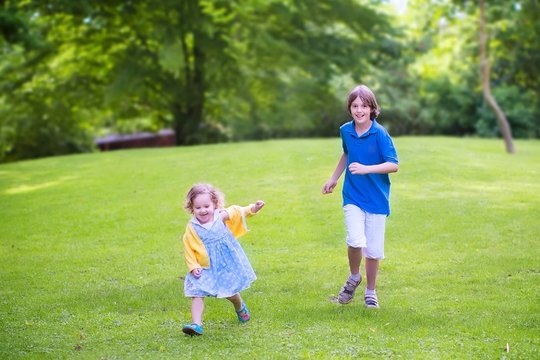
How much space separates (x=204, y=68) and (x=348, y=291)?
20.6 meters

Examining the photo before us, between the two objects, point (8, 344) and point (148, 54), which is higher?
point (148, 54)

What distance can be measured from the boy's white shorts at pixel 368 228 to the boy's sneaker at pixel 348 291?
1.20 ft

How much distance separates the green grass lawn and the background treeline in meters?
10.7

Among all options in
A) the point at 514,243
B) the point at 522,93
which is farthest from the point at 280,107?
the point at 514,243

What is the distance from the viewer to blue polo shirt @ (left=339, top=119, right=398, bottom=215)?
6270 mm

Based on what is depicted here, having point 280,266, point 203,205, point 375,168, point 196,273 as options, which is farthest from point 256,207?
point 280,266

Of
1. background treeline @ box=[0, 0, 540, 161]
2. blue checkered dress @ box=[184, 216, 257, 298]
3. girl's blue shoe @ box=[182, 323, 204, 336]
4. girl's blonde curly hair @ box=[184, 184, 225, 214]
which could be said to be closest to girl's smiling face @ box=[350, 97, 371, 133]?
girl's blonde curly hair @ box=[184, 184, 225, 214]

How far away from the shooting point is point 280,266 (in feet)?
26.2

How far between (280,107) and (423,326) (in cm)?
2209

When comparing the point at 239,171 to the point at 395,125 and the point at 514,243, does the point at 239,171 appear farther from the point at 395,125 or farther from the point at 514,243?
the point at 395,125

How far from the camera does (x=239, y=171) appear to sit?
1374 cm

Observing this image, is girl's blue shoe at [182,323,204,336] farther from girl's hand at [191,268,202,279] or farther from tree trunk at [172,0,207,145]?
tree trunk at [172,0,207,145]

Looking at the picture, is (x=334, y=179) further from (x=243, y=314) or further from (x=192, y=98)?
(x=192, y=98)

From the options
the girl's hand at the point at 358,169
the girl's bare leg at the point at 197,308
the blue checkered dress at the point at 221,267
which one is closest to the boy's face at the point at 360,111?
the girl's hand at the point at 358,169
